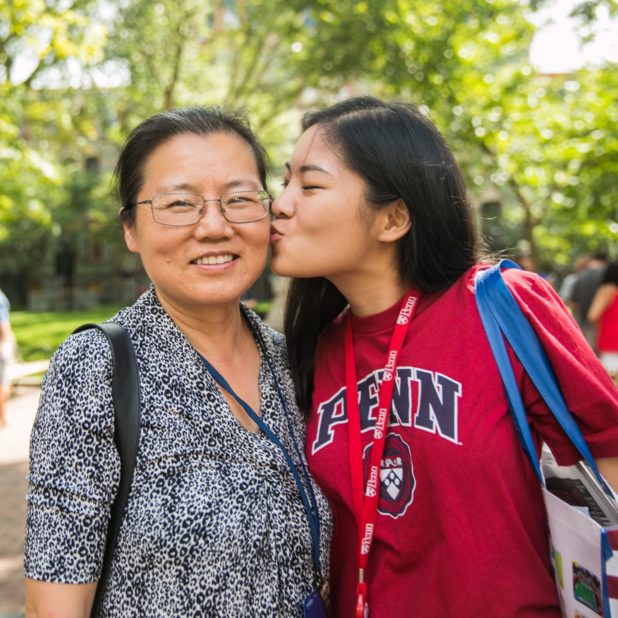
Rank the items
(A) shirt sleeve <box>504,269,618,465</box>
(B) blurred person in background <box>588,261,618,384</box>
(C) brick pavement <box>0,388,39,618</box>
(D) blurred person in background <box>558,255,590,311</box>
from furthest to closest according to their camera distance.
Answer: (D) blurred person in background <box>558,255,590,311</box> < (B) blurred person in background <box>588,261,618,384</box> < (C) brick pavement <box>0,388,39,618</box> < (A) shirt sleeve <box>504,269,618,465</box>

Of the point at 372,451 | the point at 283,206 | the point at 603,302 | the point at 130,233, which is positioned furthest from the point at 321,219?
the point at 603,302

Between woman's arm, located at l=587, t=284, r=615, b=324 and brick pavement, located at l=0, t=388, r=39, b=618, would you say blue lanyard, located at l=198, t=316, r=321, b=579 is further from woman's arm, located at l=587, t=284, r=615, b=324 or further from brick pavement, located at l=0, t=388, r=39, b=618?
woman's arm, located at l=587, t=284, r=615, b=324

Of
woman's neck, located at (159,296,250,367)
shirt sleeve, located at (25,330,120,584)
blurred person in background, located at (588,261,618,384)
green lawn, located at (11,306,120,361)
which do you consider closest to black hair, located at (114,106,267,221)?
woman's neck, located at (159,296,250,367)

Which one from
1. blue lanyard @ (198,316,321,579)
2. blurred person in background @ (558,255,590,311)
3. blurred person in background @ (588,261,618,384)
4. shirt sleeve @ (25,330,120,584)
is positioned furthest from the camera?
blurred person in background @ (558,255,590,311)

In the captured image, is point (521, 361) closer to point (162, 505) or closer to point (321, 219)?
point (321, 219)

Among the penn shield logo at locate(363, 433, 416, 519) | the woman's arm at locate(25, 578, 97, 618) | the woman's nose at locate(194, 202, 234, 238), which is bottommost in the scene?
the woman's arm at locate(25, 578, 97, 618)

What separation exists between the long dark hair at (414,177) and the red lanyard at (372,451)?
0.15 metres

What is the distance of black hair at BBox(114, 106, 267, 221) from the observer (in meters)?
1.96

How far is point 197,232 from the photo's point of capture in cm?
190

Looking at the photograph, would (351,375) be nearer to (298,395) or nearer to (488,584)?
(298,395)

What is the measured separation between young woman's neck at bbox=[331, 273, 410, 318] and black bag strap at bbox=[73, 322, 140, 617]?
753mm

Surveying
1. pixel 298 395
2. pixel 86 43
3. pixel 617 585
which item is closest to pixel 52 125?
pixel 86 43

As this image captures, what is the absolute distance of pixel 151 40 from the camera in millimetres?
15273

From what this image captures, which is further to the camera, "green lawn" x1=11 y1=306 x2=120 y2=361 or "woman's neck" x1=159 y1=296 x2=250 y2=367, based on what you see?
"green lawn" x1=11 y1=306 x2=120 y2=361
